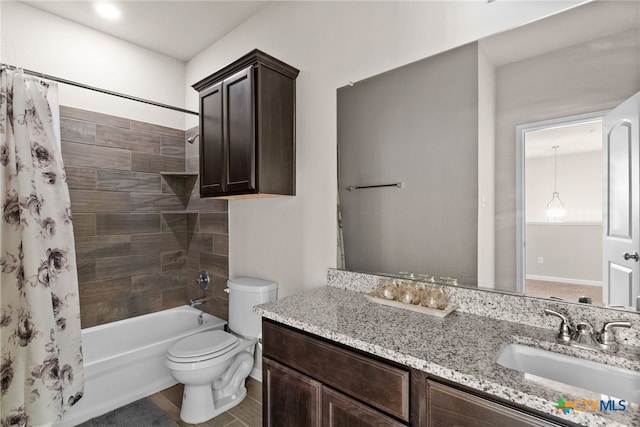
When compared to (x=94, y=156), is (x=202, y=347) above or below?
below

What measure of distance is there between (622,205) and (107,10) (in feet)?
10.7

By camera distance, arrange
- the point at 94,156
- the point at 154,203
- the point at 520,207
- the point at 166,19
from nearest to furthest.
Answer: the point at 520,207 < the point at 166,19 < the point at 94,156 < the point at 154,203

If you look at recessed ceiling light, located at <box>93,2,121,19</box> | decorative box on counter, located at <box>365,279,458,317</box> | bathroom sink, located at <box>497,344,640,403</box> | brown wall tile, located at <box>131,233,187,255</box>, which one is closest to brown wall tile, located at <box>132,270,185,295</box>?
Result: brown wall tile, located at <box>131,233,187,255</box>

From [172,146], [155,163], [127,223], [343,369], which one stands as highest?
[172,146]

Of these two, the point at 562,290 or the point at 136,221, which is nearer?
the point at 562,290

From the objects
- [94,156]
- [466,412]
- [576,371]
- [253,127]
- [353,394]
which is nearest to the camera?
[466,412]

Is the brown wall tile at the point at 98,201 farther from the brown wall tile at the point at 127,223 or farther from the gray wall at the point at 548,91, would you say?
the gray wall at the point at 548,91

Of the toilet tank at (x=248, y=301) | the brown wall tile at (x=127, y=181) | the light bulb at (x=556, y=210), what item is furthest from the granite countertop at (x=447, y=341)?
the brown wall tile at (x=127, y=181)

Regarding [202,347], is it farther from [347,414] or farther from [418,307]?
[418,307]

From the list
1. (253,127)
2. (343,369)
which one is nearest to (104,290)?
(253,127)

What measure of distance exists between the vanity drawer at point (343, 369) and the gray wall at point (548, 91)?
643mm

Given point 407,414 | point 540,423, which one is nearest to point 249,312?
point 407,414

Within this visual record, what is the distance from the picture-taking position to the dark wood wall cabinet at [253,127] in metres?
1.84

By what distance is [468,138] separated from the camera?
1.37 m
